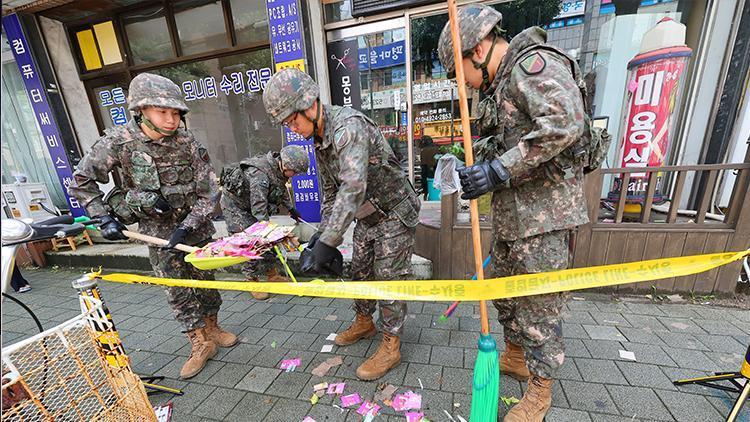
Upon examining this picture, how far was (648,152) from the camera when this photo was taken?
3.90m

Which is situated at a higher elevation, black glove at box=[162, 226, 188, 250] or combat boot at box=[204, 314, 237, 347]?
black glove at box=[162, 226, 188, 250]

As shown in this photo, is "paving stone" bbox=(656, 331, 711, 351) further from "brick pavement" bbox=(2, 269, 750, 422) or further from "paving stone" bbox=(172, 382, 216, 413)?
"paving stone" bbox=(172, 382, 216, 413)

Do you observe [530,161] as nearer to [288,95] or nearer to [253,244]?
[288,95]

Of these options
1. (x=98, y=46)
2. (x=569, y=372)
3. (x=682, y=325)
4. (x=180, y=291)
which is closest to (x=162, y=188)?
(x=180, y=291)

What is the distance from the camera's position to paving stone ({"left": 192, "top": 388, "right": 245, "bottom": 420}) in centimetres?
256

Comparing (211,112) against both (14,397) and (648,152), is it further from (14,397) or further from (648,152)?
(648,152)

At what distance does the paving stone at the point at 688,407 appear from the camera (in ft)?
7.42

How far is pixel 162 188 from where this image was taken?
9.64ft

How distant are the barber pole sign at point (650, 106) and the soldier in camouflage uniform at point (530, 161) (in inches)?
94.9

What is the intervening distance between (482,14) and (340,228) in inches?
62.8

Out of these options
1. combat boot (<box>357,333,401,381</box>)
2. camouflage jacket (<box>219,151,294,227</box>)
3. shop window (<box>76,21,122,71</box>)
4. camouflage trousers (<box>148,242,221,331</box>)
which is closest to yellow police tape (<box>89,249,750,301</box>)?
camouflage trousers (<box>148,242,221,331</box>)

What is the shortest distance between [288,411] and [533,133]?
2.53m

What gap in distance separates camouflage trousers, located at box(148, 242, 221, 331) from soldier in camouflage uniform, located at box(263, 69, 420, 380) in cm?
129

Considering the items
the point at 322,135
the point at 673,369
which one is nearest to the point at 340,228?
the point at 322,135
